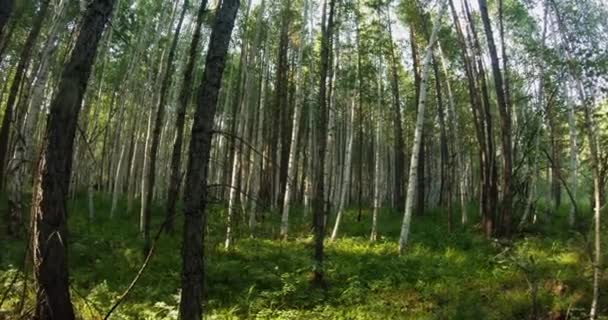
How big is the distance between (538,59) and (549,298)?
10962mm

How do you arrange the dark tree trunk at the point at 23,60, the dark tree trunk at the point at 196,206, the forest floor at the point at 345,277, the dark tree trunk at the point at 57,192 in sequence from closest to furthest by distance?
the dark tree trunk at the point at 196,206 → the dark tree trunk at the point at 57,192 → the forest floor at the point at 345,277 → the dark tree trunk at the point at 23,60

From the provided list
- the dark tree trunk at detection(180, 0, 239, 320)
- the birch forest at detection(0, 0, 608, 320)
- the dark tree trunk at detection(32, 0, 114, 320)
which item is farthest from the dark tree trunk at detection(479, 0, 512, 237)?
the dark tree trunk at detection(32, 0, 114, 320)

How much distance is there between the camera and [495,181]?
12688 mm

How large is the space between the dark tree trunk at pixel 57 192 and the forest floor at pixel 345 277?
1.11 m

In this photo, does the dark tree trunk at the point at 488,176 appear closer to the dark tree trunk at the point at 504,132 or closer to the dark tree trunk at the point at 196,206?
the dark tree trunk at the point at 504,132

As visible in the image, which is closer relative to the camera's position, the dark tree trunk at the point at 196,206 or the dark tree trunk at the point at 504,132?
the dark tree trunk at the point at 196,206

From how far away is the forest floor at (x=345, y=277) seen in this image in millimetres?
7469

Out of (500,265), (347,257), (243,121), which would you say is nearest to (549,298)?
(500,265)

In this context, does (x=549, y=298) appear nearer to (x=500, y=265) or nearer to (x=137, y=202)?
(x=500, y=265)

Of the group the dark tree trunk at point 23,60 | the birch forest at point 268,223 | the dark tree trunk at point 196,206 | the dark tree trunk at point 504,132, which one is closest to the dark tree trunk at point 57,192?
the birch forest at point 268,223

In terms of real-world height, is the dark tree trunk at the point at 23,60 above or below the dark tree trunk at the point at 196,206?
above

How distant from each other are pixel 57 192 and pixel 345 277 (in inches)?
259

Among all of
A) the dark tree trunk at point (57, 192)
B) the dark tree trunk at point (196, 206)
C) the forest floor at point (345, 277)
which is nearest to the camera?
the dark tree trunk at point (196, 206)

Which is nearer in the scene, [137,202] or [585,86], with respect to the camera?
[585,86]
